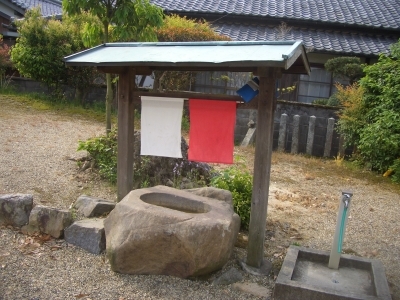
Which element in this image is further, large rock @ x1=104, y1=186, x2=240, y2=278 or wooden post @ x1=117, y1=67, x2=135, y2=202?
wooden post @ x1=117, y1=67, x2=135, y2=202

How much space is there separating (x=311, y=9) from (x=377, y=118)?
7.55 meters

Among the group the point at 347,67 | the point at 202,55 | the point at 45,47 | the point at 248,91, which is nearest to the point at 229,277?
the point at 248,91

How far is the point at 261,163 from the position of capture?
3.99 meters

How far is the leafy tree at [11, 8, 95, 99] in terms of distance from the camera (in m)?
12.0

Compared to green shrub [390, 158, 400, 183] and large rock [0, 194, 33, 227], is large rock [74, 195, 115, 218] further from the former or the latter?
green shrub [390, 158, 400, 183]

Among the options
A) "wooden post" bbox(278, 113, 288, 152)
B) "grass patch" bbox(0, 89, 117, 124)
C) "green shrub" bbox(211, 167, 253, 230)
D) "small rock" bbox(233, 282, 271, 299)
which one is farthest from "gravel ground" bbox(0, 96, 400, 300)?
"grass patch" bbox(0, 89, 117, 124)

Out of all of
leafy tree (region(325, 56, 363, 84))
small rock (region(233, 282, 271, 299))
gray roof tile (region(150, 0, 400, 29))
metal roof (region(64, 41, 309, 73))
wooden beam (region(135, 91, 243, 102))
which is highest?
gray roof tile (region(150, 0, 400, 29))

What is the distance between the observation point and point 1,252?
4.01 metres

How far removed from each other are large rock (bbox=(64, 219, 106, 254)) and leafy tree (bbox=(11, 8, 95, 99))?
29.1 feet

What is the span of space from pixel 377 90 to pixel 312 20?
220 inches

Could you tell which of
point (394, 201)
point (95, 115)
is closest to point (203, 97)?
point (394, 201)

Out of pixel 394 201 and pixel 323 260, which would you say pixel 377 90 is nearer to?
pixel 394 201

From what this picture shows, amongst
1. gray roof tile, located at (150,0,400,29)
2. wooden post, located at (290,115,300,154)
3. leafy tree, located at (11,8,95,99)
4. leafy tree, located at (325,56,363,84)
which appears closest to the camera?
wooden post, located at (290,115,300,154)

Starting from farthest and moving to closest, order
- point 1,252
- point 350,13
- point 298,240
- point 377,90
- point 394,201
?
point 350,13, point 377,90, point 394,201, point 298,240, point 1,252
